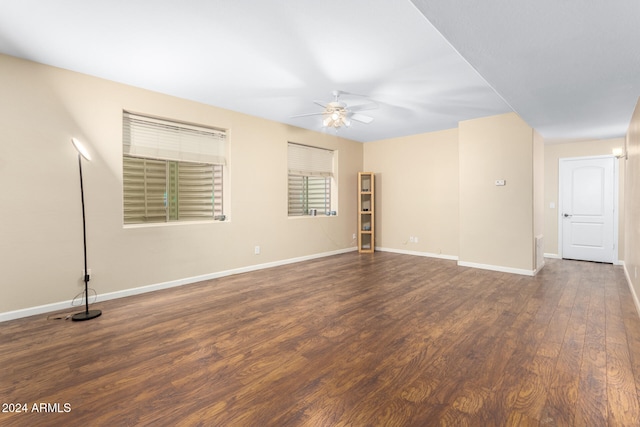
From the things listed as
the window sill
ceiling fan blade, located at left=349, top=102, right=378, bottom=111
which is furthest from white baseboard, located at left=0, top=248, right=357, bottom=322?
ceiling fan blade, located at left=349, top=102, right=378, bottom=111

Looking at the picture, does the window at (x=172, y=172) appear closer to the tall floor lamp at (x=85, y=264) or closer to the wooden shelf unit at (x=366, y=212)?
the tall floor lamp at (x=85, y=264)

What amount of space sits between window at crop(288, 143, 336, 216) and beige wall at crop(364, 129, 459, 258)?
1245mm

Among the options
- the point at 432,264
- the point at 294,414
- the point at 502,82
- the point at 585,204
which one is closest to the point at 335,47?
the point at 502,82

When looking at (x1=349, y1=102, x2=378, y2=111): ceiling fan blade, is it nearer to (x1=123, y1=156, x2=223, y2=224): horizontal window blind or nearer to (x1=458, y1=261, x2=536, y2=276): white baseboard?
(x1=123, y1=156, x2=223, y2=224): horizontal window blind

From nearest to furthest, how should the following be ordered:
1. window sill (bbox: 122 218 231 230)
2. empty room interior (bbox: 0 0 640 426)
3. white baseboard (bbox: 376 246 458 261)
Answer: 1. empty room interior (bbox: 0 0 640 426)
2. window sill (bbox: 122 218 231 230)
3. white baseboard (bbox: 376 246 458 261)

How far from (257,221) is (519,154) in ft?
14.4

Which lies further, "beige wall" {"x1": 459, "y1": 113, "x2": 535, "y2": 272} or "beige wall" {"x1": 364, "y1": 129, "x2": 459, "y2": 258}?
"beige wall" {"x1": 364, "y1": 129, "x2": 459, "y2": 258}

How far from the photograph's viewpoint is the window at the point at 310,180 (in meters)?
5.96

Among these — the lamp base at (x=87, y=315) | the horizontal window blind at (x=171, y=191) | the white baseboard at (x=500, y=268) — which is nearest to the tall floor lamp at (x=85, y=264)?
the lamp base at (x=87, y=315)

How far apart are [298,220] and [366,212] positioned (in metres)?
1.90

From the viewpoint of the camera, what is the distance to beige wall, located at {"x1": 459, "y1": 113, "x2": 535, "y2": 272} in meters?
A: 4.68

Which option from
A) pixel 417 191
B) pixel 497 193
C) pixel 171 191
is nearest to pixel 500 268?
pixel 497 193

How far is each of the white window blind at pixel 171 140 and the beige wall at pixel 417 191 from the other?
3.83 metres

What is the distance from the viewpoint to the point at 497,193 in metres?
4.96
